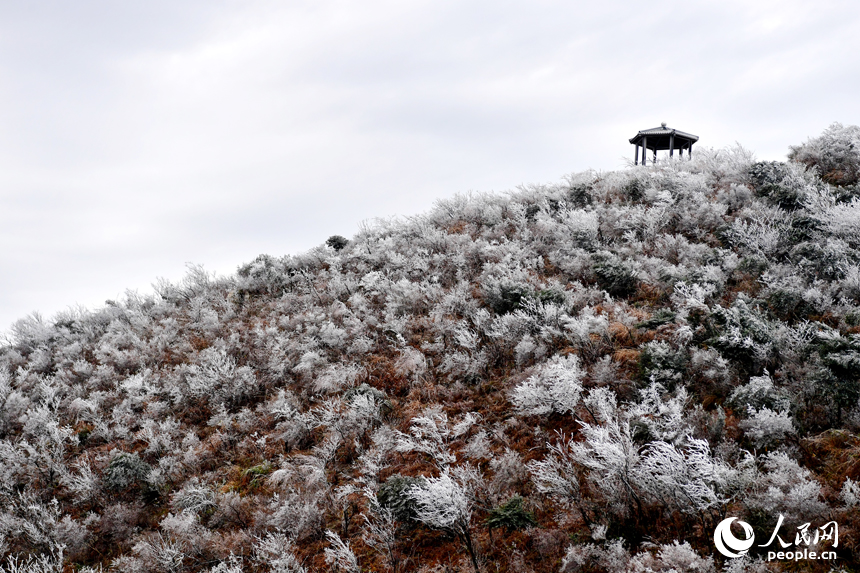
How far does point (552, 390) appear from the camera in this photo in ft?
25.1

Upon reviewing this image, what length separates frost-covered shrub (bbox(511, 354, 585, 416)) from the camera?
24.7ft

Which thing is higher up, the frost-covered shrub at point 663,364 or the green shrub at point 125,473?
the frost-covered shrub at point 663,364

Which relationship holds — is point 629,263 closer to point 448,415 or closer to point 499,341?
point 499,341

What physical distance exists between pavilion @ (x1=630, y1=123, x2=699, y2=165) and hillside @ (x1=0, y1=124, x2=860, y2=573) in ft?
24.8

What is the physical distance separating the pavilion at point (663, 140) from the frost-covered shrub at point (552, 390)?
19.5 metres

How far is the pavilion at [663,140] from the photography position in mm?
23500

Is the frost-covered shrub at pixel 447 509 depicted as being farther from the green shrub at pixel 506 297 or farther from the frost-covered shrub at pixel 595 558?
the green shrub at pixel 506 297

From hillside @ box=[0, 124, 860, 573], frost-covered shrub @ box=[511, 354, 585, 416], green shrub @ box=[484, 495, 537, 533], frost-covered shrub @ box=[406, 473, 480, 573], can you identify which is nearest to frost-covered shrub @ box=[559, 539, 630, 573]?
hillside @ box=[0, 124, 860, 573]

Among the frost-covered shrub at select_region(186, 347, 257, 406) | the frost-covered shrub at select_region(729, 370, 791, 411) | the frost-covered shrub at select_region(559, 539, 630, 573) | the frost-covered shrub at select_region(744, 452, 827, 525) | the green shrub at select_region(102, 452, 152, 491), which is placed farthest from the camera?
the frost-covered shrub at select_region(186, 347, 257, 406)

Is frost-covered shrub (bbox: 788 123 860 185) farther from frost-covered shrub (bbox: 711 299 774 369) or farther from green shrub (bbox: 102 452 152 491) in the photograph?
green shrub (bbox: 102 452 152 491)

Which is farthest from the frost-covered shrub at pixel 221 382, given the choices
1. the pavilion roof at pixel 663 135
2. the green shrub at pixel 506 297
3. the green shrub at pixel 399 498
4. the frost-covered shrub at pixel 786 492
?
the pavilion roof at pixel 663 135

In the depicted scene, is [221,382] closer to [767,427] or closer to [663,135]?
[767,427]

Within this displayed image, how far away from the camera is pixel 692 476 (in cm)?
539

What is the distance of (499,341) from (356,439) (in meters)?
4.17
